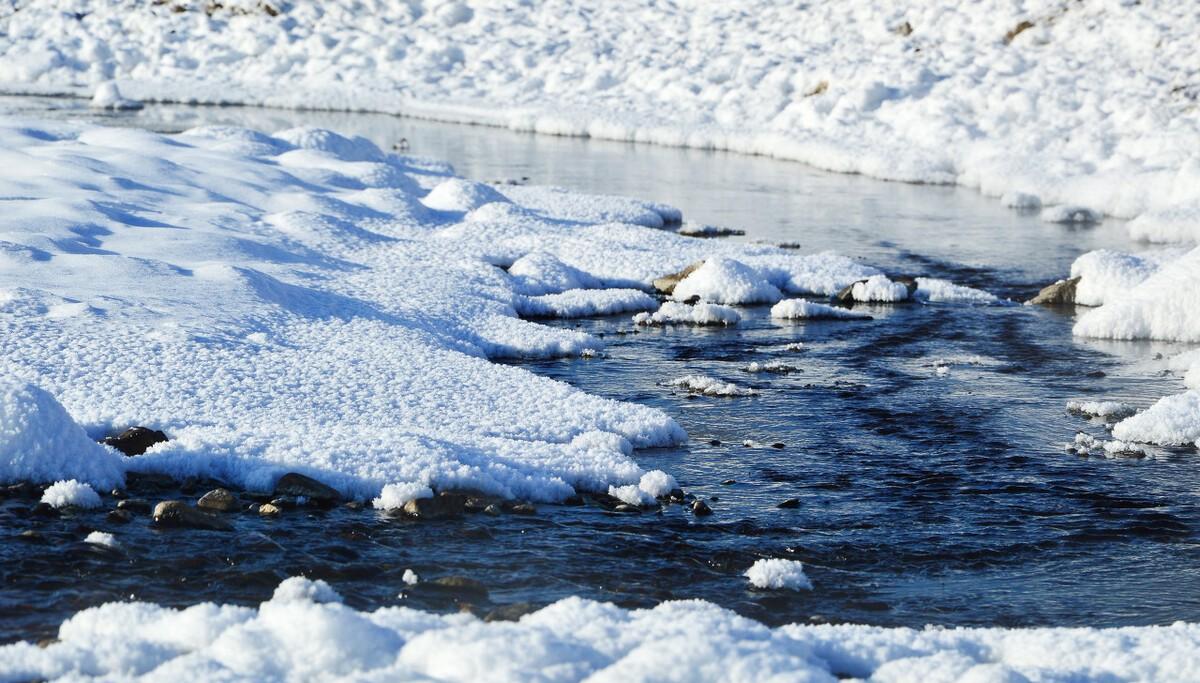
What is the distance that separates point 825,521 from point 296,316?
467 centimetres

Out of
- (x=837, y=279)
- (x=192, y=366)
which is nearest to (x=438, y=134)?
(x=837, y=279)

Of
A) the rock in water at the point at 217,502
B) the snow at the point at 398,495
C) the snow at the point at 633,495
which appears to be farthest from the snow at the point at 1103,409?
the rock in water at the point at 217,502

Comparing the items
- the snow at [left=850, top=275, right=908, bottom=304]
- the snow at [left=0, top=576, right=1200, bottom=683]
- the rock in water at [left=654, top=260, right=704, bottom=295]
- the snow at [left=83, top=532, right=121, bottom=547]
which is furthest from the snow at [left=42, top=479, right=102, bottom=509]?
the snow at [left=850, top=275, right=908, bottom=304]

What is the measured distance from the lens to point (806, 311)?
12352mm

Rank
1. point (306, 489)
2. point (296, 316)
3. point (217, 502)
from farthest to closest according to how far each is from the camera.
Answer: point (296, 316)
point (306, 489)
point (217, 502)

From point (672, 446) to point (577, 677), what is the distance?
149 inches

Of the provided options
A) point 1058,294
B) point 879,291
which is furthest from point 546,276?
point 1058,294

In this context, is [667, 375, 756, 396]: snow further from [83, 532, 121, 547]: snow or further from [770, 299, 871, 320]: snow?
[83, 532, 121, 547]: snow

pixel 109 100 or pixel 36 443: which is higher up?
→ pixel 36 443

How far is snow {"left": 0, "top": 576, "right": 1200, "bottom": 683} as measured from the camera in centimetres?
461

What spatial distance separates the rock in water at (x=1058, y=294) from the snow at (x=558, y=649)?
8322 millimetres

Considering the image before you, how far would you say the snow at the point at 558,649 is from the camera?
4609mm

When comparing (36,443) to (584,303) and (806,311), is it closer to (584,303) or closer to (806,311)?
(584,303)

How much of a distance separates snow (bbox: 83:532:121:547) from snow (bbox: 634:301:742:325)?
627 centimetres
